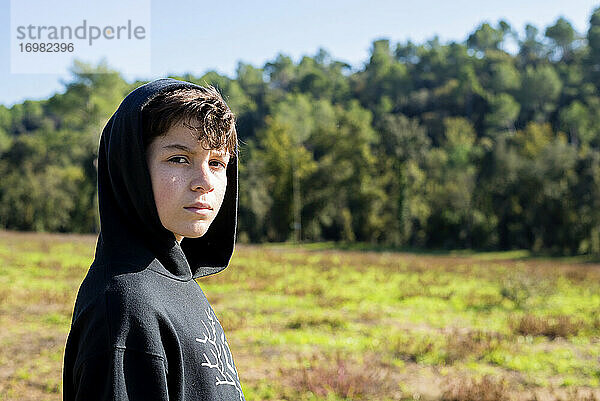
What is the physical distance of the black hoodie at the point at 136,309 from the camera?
3.73 feet

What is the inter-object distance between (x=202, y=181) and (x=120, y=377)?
0.48 metres

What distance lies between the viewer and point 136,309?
3.85 ft

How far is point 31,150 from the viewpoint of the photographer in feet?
157

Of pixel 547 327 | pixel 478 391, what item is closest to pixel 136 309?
pixel 478 391

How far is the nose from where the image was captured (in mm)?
1331

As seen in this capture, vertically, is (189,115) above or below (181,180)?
above

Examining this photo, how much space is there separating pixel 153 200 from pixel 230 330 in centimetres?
705

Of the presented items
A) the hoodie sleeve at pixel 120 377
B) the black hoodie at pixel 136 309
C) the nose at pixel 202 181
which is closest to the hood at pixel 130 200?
the black hoodie at pixel 136 309

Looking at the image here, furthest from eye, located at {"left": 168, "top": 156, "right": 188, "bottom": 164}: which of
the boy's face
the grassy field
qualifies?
the grassy field

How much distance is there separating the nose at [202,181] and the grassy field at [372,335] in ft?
14.2

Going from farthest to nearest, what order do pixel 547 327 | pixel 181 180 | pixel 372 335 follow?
pixel 547 327, pixel 372 335, pixel 181 180

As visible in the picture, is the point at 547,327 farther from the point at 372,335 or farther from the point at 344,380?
the point at 344,380

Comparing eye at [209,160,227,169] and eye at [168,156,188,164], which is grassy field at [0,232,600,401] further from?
eye at [168,156,188,164]

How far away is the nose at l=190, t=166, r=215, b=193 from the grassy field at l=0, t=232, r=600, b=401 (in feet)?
14.2
